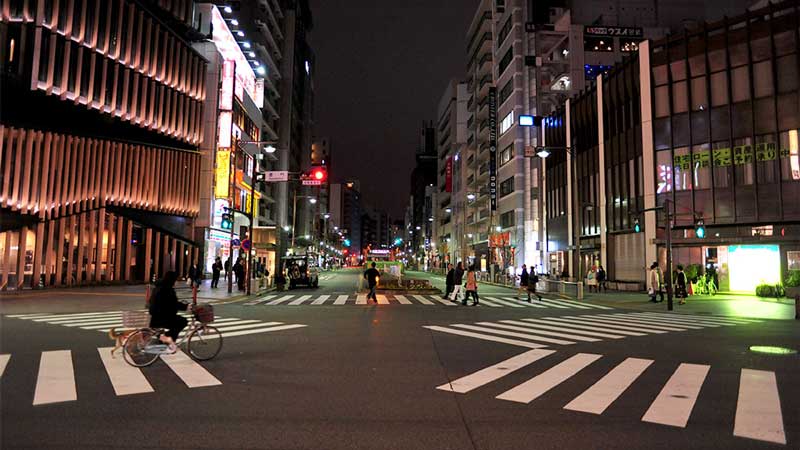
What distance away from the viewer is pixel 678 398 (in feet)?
23.0

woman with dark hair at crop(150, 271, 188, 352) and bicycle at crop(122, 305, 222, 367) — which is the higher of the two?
woman with dark hair at crop(150, 271, 188, 352)

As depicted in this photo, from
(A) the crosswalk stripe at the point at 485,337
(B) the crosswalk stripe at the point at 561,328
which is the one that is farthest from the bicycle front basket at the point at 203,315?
(B) the crosswalk stripe at the point at 561,328

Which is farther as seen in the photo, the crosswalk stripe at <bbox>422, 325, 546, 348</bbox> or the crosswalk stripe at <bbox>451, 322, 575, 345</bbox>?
the crosswalk stripe at <bbox>451, 322, 575, 345</bbox>

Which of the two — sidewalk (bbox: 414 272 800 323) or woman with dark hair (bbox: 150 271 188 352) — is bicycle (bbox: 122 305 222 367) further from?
sidewalk (bbox: 414 272 800 323)

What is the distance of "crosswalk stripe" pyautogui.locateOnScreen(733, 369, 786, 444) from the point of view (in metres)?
5.56

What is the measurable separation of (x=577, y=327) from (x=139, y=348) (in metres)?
11.8

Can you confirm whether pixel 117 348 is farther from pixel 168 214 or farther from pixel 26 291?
pixel 168 214

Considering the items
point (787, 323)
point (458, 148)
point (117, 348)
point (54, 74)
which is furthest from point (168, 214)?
point (458, 148)

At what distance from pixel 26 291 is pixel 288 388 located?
87.1 ft

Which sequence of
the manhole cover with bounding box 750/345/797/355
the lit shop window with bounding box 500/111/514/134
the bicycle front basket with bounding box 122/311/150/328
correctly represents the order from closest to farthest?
the bicycle front basket with bounding box 122/311/150/328 < the manhole cover with bounding box 750/345/797/355 < the lit shop window with bounding box 500/111/514/134

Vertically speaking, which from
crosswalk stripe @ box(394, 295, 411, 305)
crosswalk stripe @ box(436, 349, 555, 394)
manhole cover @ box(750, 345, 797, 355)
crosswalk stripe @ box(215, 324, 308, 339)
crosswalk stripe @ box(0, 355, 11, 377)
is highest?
manhole cover @ box(750, 345, 797, 355)

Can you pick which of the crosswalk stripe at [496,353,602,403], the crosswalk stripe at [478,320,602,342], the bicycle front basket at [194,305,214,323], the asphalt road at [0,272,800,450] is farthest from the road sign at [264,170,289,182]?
the crosswalk stripe at [496,353,602,403]

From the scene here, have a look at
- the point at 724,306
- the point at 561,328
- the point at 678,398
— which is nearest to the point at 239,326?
the point at 561,328

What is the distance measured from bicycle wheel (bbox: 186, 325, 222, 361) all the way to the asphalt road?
0.74ft
